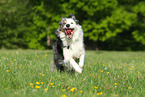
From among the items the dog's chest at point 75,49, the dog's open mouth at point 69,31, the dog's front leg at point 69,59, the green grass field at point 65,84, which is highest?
the dog's open mouth at point 69,31

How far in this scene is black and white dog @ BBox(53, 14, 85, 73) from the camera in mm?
4828

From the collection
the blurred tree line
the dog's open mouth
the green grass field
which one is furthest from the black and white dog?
the blurred tree line

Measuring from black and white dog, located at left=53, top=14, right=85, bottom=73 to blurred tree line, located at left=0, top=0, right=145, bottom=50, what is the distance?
13.8 metres

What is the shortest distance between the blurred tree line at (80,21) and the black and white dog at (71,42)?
45.4ft

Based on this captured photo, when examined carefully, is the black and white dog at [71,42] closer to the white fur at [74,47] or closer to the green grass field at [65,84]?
the white fur at [74,47]

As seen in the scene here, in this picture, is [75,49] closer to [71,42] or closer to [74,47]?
[74,47]

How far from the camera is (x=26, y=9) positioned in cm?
2375

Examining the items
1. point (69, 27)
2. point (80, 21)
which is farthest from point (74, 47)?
point (80, 21)

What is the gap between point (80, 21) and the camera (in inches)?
814

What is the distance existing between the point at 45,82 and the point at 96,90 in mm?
1178

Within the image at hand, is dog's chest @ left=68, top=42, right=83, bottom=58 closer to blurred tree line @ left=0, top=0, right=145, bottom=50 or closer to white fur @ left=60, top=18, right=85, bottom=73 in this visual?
white fur @ left=60, top=18, right=85, bottom=73

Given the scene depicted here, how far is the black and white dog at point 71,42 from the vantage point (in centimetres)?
483

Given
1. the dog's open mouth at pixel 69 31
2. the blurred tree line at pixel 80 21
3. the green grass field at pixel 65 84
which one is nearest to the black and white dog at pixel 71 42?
the dog's open mouth at pixel 69 31

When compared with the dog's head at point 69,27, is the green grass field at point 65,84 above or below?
below
